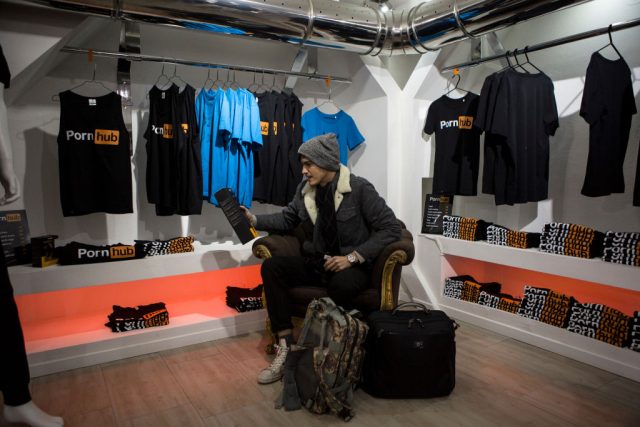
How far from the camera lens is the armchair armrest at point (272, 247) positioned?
2.88m

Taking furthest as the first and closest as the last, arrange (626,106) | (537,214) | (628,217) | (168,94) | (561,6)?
(537,214), (168,94), (628,217), (626,106), (561,6)

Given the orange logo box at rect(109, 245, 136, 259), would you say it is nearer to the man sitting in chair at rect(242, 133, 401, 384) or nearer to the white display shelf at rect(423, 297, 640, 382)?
the man sitting in chair at rect(242, 133, 401, 384)

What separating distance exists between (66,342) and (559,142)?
3.80m

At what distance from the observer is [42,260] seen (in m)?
2.73

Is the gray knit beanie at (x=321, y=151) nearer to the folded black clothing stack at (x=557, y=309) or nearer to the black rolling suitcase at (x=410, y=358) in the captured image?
the black rolling suitcase at (x=410, y=358)

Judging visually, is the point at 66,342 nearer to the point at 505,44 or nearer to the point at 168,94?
the point at 168,94

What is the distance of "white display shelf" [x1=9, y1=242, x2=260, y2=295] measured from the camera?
2.67 m

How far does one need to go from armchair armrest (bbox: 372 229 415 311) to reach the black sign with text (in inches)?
50.1

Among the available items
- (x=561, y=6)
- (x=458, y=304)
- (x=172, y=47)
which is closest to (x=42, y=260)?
(x=172, y=47)

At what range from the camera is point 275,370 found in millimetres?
2494

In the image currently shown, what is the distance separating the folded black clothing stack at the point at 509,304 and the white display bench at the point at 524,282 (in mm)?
38

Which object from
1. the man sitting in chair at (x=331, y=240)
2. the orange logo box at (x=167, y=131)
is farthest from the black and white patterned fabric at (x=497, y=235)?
the orange logo box at (x=167, y=131)

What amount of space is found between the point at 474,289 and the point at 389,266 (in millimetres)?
1263

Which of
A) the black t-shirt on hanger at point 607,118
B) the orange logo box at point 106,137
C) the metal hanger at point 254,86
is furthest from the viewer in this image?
the metal hanger at point 254,86
